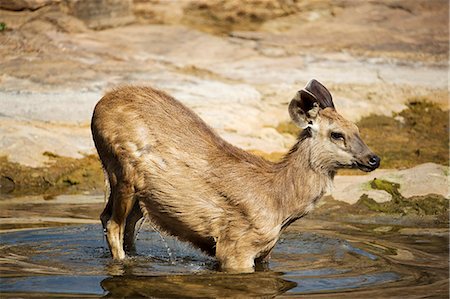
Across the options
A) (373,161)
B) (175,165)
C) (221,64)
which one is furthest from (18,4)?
(373,161)

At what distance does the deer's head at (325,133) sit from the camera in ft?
27.6

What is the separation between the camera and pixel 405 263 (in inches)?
343

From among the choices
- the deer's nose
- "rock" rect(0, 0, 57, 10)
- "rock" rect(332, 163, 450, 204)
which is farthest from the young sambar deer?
"rock" rect(0, 0, 57, 10)

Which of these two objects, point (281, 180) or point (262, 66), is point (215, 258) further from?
point (262, 66)

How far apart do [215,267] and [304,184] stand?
1.09 metres

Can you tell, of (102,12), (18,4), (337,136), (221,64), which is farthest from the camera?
(102,12)

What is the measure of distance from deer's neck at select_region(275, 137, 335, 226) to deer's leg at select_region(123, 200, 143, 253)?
1488mm

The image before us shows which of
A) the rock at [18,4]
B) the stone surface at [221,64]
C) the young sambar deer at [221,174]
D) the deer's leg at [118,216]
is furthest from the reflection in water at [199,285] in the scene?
the rock at [18,4]

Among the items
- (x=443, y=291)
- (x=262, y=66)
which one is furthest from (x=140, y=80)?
(x=443, y=291)

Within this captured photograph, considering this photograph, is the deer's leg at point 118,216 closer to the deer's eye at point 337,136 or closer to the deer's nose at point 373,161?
the deer's eye at point 337,136

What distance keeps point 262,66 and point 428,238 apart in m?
6.28

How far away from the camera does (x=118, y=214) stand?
347 inches

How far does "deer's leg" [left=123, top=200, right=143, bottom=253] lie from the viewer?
9.23 m

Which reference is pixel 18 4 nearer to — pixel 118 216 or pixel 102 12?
pixel 102 12
